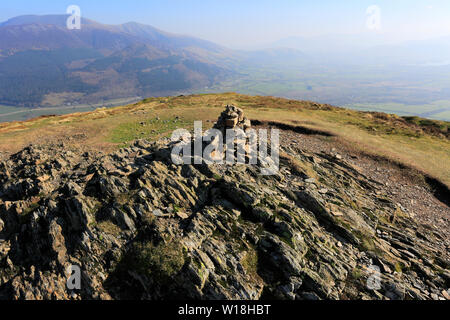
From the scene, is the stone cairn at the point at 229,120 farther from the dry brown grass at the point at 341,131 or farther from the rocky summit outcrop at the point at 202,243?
the dry brown grass at the point at 341,131

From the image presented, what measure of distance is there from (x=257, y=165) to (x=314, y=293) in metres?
13.8

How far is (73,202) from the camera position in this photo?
53.3 ft

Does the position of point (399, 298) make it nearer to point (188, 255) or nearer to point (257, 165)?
point (188, 255)

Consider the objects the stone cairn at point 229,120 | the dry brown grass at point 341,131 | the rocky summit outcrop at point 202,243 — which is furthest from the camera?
the dry brown grass at point 341,131

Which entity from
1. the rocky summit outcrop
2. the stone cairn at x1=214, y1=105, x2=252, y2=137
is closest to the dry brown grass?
→ the stone cairn at x1=214, y1=105, x2=252, y2=137

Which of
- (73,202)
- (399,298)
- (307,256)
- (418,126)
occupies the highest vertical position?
(418,126)

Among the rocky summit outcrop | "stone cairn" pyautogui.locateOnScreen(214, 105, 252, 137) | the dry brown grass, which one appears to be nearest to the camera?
the rocky summit outcrop

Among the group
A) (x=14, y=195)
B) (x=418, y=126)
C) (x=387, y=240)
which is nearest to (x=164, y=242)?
(x=387, y=240)

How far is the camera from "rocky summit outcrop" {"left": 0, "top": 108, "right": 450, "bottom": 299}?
538 inches

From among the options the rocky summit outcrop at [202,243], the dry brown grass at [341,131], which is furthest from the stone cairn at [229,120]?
the dry brown grass at [341,131]

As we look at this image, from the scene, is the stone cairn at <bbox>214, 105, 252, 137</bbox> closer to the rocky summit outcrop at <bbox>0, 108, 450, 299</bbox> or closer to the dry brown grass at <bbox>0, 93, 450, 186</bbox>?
the rocky summit outcrop at <bbox>0, 108, 450, 299</bbox>

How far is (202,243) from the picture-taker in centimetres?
1534

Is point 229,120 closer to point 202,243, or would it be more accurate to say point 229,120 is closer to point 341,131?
point 202,243

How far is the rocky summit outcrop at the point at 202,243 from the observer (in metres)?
13.7
